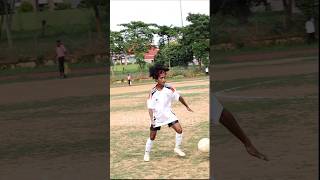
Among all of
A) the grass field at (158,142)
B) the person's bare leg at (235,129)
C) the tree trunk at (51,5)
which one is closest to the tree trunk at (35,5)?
the tree trunk at (51,5)

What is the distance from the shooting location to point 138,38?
17.1 feet

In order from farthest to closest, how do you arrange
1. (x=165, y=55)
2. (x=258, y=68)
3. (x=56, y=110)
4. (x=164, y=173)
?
(x=165, y=55) < (x=164, y=173) < (x=56, y=110) < (x=258, y=68)

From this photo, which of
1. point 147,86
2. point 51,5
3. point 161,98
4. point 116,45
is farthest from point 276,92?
point 147,86

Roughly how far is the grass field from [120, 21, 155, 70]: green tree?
61cm

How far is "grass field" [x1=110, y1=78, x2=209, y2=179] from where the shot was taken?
13.4ft

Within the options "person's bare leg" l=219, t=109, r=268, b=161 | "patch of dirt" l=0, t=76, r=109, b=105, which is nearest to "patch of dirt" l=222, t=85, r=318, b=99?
"person's bare leg" l=219, t=109, r=268, b=161

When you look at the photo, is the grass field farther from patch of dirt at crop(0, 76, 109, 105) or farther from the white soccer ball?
patch of dirt at crop(0, 76, 109, 105)

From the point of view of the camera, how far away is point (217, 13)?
8.02 feet

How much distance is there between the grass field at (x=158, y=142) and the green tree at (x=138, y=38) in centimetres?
61

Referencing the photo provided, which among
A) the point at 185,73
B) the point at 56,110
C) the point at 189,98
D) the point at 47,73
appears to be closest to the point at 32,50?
the point at 47,73

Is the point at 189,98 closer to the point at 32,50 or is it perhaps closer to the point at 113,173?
the point at 113,173

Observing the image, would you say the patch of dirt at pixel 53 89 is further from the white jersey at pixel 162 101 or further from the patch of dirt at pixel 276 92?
the white jersey at pixel 162 101

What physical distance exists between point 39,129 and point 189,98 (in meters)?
4.40

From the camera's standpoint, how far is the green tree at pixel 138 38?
479 cm
